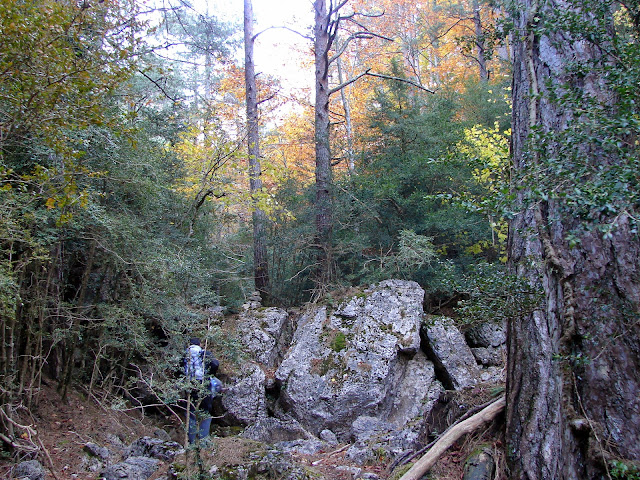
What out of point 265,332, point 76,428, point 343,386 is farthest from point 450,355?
point 76,428

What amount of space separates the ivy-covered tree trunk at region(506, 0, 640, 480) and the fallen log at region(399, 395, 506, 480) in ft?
1.93

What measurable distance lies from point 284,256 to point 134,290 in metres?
3.75

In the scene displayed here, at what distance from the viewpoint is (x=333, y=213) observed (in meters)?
9.41

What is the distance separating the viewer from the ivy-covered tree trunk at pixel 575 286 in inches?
86.0

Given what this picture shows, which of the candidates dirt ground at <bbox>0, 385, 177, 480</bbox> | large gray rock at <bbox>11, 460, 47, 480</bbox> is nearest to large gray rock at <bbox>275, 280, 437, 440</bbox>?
dirt ground at <bbox>0, 385, 177, 480</bbox>

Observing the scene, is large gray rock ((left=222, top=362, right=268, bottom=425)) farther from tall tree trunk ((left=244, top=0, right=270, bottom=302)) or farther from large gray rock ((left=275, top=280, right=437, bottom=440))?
tall tree trunk ((left=244, top=0, right=270, bottom=302))

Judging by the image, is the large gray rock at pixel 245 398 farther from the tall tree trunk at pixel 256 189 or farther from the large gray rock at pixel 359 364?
the tall tree trunk at pixel 256 189

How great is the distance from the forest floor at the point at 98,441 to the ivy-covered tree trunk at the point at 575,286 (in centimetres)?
119

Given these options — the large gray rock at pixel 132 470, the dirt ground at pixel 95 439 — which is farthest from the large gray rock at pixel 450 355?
the large gray rock at pixel 132 470

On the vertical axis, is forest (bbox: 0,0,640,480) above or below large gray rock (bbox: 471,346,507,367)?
above

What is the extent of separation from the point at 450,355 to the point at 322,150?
525 cm

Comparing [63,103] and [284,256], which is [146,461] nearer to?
[63,103]

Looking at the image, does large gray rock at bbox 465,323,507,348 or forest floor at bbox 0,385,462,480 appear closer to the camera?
forest floor at bbox 0,385,462,480

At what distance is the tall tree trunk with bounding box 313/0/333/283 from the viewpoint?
9.41 metres
